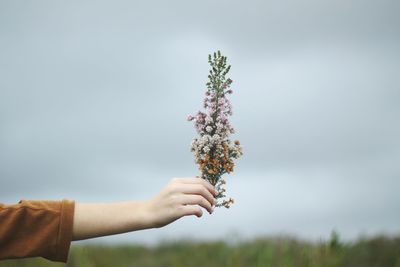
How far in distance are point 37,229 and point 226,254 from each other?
5675 millimetres

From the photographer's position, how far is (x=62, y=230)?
4.21 meters

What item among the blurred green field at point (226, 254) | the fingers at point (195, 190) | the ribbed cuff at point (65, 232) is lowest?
the blurred green field at point (226, 254)

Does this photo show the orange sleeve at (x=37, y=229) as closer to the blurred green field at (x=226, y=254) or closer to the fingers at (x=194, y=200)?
the fingers at (x=194, y=200)

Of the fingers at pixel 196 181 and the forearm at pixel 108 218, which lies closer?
the fingers at pixel 196 181

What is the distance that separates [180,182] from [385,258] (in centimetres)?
730

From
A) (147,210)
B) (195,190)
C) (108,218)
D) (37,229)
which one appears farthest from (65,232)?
(195,190)

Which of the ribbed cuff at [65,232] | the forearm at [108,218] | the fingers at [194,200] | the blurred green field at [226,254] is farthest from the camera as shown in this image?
the blurred green field at [226,254]

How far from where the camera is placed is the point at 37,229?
4285 millimetres

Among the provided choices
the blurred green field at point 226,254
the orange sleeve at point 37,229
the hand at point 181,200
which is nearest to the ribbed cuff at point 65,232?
the orange sleeve at point 37,229

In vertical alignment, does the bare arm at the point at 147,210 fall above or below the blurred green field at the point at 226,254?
above

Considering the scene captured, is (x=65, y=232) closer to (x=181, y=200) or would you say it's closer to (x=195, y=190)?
(x=181, y=200)

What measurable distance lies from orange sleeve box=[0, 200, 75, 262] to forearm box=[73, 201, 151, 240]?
0.29 feet

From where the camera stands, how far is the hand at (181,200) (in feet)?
12.0

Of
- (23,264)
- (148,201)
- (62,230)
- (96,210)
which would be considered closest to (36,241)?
(62,230)
